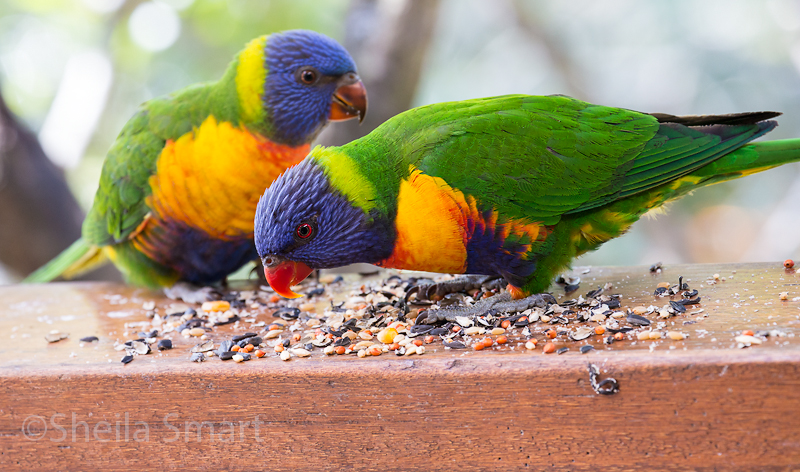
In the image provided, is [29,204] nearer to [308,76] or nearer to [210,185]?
[210,185]

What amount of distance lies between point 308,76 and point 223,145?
451mm

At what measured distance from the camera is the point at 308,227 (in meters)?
1.73

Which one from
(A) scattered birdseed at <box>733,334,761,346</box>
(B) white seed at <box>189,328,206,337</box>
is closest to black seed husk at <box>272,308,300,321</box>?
(B) white seed at <box>189,328,206,337</box>

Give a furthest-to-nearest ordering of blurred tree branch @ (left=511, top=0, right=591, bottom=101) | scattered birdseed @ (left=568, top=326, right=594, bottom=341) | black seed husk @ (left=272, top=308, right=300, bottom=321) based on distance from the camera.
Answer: blurred tree branch @ (left=511, top=0, right=591, bottom=101) → black seed husk @ (left=272, top=308, right=300, bottom=321) → scattered birdseed @ (left=568, top=326, right=594, bottom=341)

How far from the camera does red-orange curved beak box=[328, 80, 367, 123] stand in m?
2.42

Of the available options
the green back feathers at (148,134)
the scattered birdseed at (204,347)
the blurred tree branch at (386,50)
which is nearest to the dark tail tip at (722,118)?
the green back feathers at (148,134)

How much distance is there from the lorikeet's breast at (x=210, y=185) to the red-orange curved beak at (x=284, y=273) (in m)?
0.70

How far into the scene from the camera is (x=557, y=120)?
6.17 ft

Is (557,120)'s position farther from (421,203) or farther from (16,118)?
(16,118)

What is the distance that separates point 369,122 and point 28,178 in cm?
213

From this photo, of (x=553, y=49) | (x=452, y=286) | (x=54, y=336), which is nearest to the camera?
(x=54, y=336)

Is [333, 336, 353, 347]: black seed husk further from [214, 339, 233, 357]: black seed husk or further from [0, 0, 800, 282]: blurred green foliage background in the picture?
[0, 0, 800, 282]: blurred green foliage background

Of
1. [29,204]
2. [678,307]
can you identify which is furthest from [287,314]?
[29,204]

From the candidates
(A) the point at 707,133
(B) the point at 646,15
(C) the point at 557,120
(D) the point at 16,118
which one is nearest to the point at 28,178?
(D) the point at 16,118
